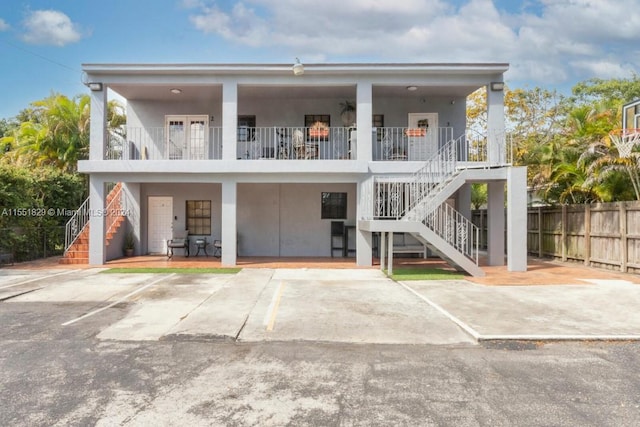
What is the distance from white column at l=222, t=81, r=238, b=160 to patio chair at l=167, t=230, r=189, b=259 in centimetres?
370

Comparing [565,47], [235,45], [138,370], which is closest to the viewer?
[138,370]

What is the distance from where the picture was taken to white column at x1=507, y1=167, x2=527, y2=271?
40.6 ft

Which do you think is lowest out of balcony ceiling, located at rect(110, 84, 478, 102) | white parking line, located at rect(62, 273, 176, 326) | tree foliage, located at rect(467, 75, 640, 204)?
white parking line, located at rect(62, 273, 176, 326)

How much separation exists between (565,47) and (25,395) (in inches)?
1781

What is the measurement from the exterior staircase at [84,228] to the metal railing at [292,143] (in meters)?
4.97

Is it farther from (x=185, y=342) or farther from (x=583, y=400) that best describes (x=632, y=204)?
(x=185, y=342)

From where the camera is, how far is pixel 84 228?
1486cm

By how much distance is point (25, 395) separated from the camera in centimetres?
410

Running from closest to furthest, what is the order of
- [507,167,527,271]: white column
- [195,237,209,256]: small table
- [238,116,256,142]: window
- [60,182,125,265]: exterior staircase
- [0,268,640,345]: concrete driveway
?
[0,268,640,345]: concrete driveway → [507,167,527,271]: white column → [60,182,125,265]: exterior staircase → [195,237,209,256]: small table → [238,116,256,142]: window

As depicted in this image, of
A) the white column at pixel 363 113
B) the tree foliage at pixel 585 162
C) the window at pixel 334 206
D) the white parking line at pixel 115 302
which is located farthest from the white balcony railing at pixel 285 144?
the white parking line at pixel 115 302

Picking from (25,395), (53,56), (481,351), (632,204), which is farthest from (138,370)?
(53,56)

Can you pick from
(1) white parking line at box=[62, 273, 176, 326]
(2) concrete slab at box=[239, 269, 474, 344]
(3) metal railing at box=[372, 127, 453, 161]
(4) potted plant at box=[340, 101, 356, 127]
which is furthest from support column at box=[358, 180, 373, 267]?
(1) white parking line at box=[62, 273, 176, 326]

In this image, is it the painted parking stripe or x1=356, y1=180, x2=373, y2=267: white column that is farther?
x1=356, y1=180, x2=373, y2=267: white column

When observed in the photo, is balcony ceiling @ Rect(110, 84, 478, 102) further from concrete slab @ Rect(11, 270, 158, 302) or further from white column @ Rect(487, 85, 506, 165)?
concrete slab @ Rect(11, 270, 158, 302)
